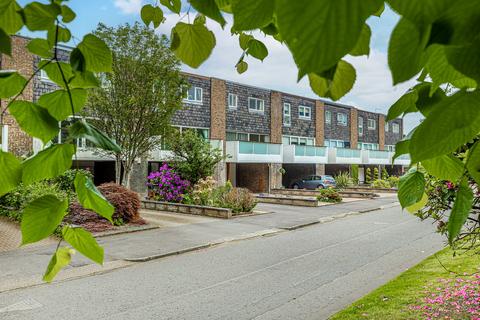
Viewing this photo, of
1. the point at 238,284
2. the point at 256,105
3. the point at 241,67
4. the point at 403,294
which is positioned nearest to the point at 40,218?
the point at 241,67

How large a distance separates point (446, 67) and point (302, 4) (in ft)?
1.20

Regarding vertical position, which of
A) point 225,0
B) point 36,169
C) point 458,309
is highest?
point 225,0

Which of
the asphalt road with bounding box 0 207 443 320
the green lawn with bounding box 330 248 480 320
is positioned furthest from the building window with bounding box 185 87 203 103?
the green lawn with bounding box 330 248 480 320

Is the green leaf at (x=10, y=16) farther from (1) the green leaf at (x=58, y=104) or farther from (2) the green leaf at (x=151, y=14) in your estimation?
(2) the green leaf at (x=151, y=14)

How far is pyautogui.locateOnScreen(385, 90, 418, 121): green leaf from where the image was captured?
42.4 inches

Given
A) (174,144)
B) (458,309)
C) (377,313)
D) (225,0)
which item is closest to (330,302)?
(377,313)

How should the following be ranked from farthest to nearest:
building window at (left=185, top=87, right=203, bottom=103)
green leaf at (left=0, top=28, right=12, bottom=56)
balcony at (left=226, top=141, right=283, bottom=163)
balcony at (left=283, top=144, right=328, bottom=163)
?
balcony at (left=283, top=144, right=328, bottom=163) → building window at (left=185, top=87, right=203, bottom=103) → balcony at (left=226, top=141, right=283, bottom=163) → green leaf at (left=0, top=28, right=12, bottom=56)

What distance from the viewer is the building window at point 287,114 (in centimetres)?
4566

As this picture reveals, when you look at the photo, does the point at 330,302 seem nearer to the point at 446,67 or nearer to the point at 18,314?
the point at 18,314

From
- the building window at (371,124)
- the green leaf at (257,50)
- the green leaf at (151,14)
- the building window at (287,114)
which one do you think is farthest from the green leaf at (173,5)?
the building window at (371,124)

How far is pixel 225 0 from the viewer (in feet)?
3.56

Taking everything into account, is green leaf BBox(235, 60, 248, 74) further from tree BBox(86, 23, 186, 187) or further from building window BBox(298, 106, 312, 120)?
building window BBox(298, 106, 312, 120)

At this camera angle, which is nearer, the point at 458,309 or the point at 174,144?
the point at 458,309

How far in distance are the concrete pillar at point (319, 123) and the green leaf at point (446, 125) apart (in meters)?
49.8
